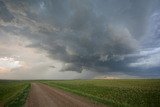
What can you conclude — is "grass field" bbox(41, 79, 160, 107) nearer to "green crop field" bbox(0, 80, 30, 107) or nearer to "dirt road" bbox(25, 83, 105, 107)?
"dirt road" bbox(25, 83, 105, 107)

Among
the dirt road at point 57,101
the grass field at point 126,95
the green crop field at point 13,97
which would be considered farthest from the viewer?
the green crop field at point 13,97

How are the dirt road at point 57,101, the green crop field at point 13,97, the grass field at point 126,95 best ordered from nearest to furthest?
the dirt road at point 57,101
the grass field at point 126,95
the green crop field at point 13,97

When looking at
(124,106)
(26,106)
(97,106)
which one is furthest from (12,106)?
(124,106)

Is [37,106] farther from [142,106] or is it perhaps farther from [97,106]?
[142,106]

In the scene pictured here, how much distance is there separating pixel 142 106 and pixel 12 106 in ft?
48.8

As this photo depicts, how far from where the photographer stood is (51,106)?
20.5 m

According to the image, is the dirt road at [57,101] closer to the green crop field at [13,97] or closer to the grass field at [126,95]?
the green crop field at [13,97]

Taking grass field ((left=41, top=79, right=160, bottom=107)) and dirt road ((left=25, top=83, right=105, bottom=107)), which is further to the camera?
grass field ((left=41, top=79, right=160, bottom=107))

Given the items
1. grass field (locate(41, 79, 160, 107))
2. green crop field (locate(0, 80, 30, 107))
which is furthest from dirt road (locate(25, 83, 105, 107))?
grass field (locate(41, 79, 160, 107))

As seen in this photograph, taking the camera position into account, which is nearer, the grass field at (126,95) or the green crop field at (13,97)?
the grass field at (126,95)

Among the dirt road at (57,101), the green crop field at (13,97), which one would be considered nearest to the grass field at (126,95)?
the dirt road at (57,101)

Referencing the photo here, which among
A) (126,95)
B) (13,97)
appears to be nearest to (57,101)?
(13,97)

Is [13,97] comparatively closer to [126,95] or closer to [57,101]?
[57,101]

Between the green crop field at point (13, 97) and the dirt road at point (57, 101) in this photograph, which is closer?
the dirt road at point (57, 101)
